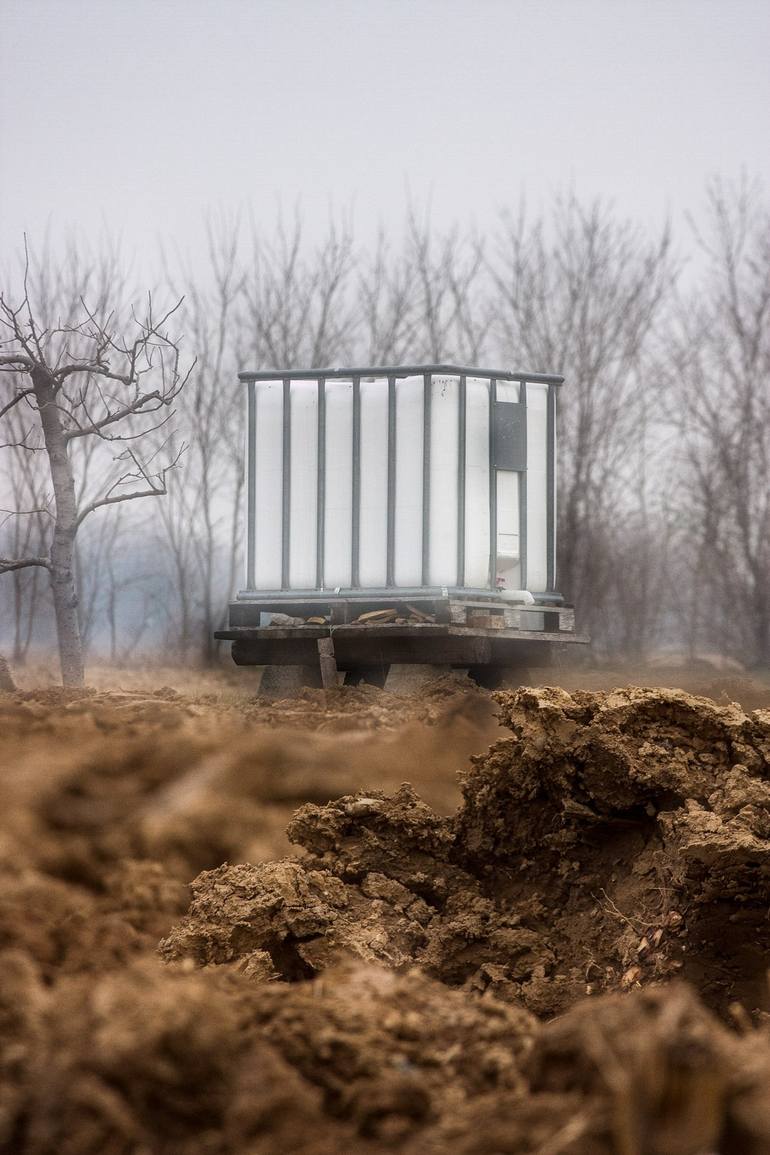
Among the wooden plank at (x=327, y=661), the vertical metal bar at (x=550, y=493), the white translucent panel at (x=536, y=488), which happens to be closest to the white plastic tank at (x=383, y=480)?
the white translucent panel at (x=536, y=488)

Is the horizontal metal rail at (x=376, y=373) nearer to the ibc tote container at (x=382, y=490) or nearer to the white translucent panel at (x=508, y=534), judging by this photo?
the ibc tote container at (x=382, y=490)

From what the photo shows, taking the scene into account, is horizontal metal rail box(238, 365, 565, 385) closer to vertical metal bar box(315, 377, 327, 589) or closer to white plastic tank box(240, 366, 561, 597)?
white plastic tank box(240, 366, 561, 597)

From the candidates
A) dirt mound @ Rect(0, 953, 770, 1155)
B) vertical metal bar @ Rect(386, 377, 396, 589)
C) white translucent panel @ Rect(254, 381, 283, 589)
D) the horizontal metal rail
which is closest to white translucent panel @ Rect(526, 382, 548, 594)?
the horizontal metal rail

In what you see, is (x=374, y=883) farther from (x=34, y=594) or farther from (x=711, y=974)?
(x=34, y=594)

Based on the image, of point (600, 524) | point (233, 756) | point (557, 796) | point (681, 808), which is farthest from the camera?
point (600, 524)

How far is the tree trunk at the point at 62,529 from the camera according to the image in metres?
10.6

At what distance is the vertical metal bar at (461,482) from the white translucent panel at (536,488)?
0.77 meters

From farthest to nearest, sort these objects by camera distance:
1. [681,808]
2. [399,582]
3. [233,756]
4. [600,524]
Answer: [600,524] < [399,582] < [233,756] < [681,808]

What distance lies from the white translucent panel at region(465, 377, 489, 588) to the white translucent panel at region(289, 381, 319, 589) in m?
1.43

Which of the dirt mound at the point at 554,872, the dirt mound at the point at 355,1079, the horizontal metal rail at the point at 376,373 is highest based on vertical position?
the horizontal metal rail at the point at 376,373

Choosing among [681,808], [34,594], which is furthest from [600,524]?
[681,808]

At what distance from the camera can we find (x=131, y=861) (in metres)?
4.38

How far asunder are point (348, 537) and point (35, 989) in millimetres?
8273

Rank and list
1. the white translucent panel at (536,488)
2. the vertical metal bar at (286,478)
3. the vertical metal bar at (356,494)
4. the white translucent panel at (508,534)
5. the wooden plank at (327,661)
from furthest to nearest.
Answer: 1. the white translucent panel at (536,488)
2. the white translucent panel at (508,534)
3. the vertical metal bar at (286,478)
4. the vertical metal bar at (356,494)
5. the wooden plank at (327,661)
